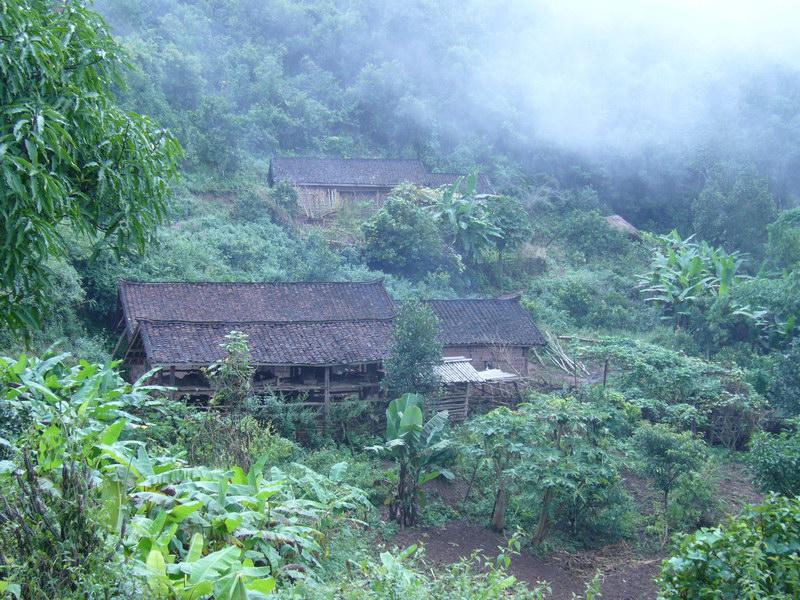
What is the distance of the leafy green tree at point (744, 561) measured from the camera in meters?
4.28

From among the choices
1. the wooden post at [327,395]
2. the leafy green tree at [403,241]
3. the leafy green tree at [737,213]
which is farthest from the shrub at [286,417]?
the leafy green tree at [737,213]

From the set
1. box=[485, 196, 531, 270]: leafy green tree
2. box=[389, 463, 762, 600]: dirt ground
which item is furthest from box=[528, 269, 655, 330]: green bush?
box=[389, 463, 762, 600]: dirt ground

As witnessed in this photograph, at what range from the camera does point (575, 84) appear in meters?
39.5

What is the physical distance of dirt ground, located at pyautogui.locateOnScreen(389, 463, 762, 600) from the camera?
9.99m

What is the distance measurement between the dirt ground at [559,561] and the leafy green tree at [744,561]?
17.0ft

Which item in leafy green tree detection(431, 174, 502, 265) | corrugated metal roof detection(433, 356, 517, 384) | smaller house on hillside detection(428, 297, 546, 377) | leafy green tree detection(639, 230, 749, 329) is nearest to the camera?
corrugated metal roof detection(433, 356, 517, 384)

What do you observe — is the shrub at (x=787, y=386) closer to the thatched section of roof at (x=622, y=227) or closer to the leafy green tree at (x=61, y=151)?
the leafy green tree at (x=61, y=151)

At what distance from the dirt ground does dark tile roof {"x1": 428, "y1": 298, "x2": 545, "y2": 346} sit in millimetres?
6665

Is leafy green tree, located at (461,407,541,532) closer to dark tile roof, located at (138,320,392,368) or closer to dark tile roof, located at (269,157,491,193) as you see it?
dark tile roof, located at (138,320,392,368)

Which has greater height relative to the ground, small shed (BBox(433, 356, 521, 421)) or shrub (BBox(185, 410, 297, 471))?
shrub (BBox(185, 410, 297, 471))

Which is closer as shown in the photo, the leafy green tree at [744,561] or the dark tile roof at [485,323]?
the leafy green tree at [744,561]

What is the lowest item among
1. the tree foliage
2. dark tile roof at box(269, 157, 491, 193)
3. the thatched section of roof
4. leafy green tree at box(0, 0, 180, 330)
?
the thatched section of roof

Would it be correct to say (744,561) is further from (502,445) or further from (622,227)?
(622,227)

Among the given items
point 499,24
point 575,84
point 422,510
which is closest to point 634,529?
point 422,510
